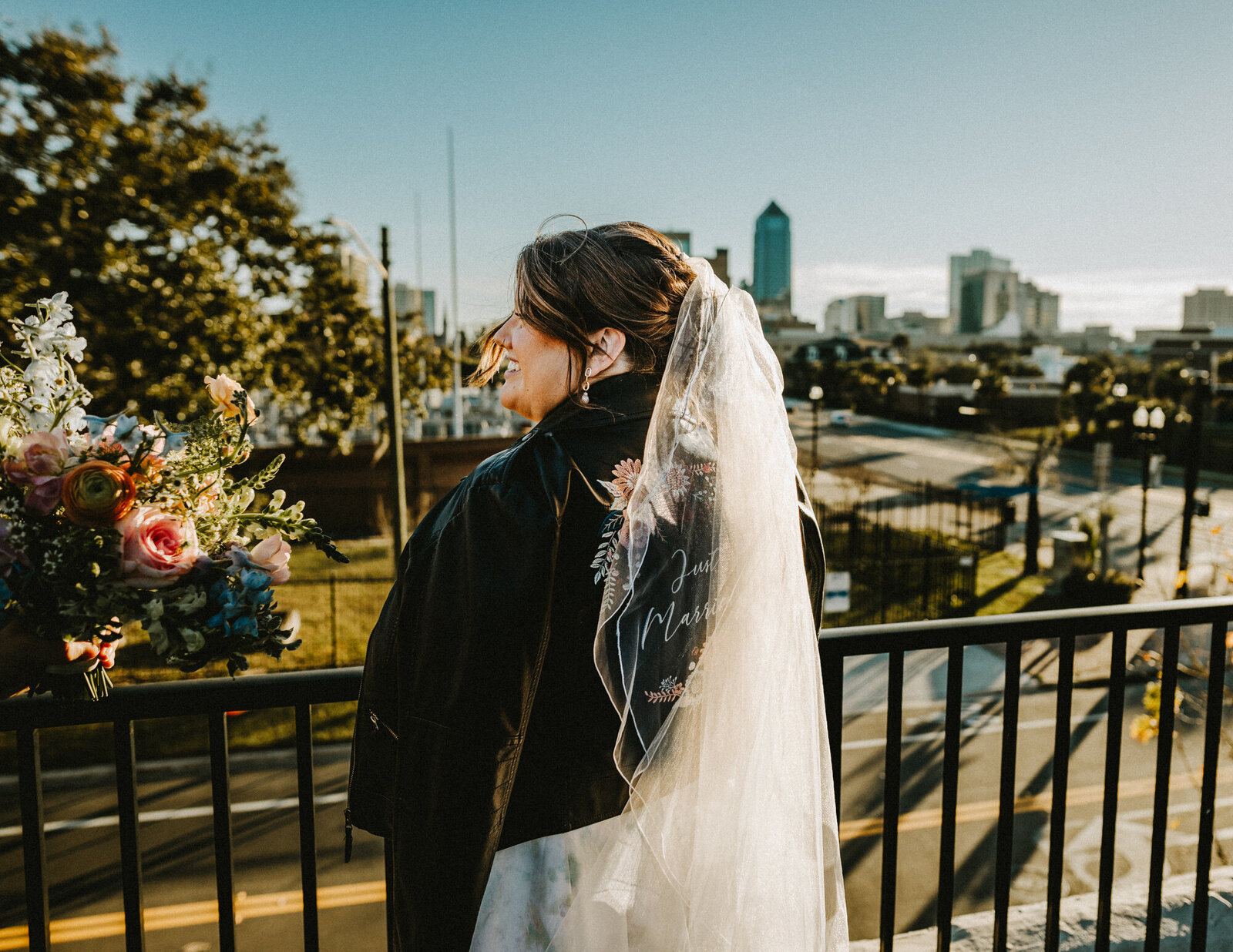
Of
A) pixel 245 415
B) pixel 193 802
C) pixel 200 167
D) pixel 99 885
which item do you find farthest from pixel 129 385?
pixel 245 415

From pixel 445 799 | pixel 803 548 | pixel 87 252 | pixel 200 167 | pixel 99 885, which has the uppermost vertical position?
pixel 200 167

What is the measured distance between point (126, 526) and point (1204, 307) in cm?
4700

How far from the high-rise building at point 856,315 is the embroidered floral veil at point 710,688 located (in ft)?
127

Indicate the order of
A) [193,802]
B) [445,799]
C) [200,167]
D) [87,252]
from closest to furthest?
1. [445,799]
2. [193,802]
3. [87,252]
4. [200,167]

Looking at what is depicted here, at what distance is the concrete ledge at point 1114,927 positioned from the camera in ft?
8.44

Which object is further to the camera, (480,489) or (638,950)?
(638,950)

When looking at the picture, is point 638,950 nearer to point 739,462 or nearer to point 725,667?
point 725,667

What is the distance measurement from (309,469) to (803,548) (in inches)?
858

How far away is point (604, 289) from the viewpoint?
1249mm

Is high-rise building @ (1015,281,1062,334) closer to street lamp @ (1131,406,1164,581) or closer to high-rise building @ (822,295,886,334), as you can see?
high-rise building @ (822,295,886,334)

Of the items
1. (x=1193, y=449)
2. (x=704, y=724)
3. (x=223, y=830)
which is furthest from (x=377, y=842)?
(x=1193, y=449)

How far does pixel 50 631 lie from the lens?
123 centimetres

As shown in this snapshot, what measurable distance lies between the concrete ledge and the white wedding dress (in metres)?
1.80

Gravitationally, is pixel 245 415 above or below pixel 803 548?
above
